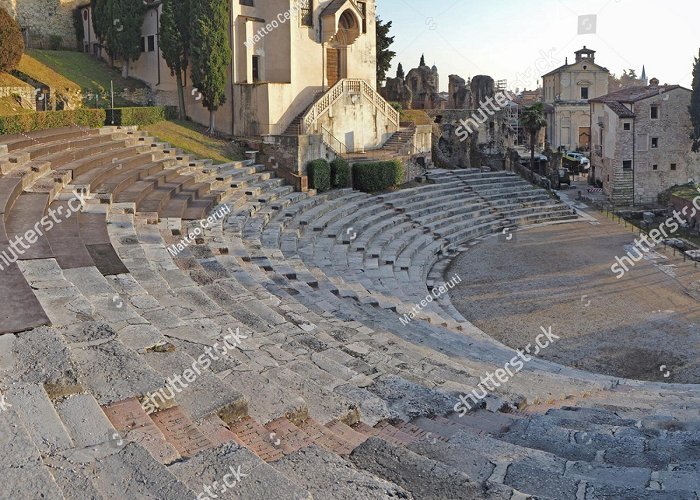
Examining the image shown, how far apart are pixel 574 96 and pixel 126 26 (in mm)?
49499

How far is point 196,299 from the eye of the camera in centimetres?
1147

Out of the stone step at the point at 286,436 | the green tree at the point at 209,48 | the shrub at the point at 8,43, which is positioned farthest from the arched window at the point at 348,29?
the stone step at the point at 286,436

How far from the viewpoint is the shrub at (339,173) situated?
2991cm

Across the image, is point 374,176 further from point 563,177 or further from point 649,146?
point 649,146

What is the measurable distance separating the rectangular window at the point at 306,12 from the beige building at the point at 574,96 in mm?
42024

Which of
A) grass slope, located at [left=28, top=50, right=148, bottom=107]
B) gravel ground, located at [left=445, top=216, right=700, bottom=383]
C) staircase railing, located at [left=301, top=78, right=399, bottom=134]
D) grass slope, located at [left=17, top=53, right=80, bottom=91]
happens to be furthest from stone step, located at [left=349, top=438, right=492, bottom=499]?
grass slope, located at [left=28, top=50, right=148, bottom=107]

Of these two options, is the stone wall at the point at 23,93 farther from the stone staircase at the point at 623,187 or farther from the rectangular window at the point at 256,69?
the stone staircase at the point at 623,187

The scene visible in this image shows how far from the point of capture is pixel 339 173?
98.4ft

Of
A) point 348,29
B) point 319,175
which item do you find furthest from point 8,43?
point 348,29

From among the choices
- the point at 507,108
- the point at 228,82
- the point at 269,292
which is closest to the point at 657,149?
the point at 507,108

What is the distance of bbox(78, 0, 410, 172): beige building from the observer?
33031 millimetres

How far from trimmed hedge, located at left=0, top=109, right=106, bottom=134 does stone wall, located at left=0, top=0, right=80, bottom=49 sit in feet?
55.0

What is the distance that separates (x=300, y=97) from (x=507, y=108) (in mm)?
18097

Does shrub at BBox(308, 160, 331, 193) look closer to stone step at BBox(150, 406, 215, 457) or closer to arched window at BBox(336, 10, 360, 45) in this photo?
arched window at BBox(336, 10, 360, 45)
